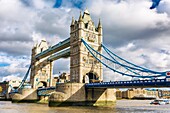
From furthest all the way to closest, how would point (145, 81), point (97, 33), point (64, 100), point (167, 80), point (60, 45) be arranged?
1. point (60, 45)
2. point (97, 33)
3. point (64, 100)
4. point (145, 81)
5. point (167, 80)

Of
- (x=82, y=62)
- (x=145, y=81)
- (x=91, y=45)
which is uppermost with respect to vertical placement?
(x=91, y=45)

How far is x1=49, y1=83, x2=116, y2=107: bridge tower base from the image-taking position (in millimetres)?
46125

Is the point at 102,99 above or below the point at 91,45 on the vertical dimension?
below

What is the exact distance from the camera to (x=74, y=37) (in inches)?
2304

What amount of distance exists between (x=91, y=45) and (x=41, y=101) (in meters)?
24.5

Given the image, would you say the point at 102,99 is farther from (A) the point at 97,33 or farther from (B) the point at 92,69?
(A) the point at 97,33


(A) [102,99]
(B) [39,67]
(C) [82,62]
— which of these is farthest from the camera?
(B) [39,67]

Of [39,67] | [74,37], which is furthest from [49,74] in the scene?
[74,37]

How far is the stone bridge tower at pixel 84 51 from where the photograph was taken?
183 feet

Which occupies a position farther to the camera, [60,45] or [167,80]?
[60,45]

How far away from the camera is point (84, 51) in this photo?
56438 millimetres

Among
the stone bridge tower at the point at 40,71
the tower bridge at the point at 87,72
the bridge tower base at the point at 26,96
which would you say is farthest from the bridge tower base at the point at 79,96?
the stone bridge tower at the point at 40,71

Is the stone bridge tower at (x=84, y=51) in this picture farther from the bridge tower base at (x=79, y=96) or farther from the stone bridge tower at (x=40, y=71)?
the stone bridge tower at (x=40, y=71)

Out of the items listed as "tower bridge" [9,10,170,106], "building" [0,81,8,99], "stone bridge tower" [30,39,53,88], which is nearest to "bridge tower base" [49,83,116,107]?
"tower bridge" [9,10,170,106]
